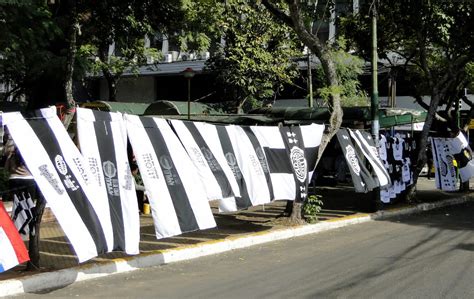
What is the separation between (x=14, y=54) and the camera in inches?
377

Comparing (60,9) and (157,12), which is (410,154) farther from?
(60,9)

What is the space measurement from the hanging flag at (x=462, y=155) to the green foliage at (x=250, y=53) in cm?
1038

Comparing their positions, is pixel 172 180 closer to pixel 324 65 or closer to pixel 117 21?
pixel 324 65

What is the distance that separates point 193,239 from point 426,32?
378 inches

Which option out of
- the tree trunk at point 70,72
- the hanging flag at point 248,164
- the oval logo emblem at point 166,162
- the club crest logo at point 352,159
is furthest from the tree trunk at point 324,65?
the tree trunk at point 70,72

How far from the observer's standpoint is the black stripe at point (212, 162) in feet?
31.1

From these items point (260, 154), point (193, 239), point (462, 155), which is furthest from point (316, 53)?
point (462, 155)

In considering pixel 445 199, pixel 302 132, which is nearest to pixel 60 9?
pixel 302 132

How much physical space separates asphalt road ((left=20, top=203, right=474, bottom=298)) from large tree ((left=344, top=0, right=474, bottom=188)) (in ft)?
20.1

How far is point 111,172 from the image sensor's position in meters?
7.66

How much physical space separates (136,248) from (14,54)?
4.36m

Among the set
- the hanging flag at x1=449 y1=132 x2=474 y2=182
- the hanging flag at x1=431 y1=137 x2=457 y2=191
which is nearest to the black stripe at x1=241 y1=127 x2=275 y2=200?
the hanging flag at x1=431 y1=137 x2=457 y2=191

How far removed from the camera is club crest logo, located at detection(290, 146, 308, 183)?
37.9 feet

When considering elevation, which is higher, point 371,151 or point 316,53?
point 316,53
